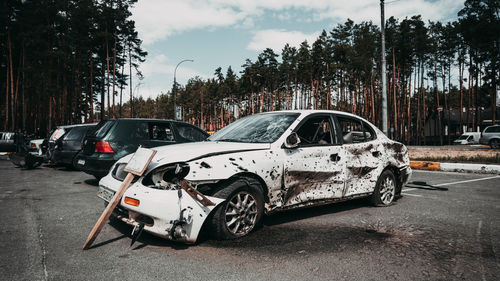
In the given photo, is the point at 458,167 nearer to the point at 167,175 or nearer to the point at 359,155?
the point at 359,155

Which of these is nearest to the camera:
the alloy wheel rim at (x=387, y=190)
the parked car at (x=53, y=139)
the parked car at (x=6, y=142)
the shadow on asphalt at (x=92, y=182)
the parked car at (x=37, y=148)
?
the alloy wheel rim at (x=387, y=190)

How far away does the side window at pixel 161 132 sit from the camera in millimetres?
7562

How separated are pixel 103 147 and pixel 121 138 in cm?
41

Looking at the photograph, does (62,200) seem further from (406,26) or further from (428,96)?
(428,96)

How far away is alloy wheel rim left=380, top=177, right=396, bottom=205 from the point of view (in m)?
5.50

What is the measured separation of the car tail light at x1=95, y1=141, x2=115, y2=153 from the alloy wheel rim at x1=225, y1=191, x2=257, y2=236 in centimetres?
436

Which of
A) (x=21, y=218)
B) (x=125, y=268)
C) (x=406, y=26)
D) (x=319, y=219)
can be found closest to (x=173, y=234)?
(x=125, y=268)

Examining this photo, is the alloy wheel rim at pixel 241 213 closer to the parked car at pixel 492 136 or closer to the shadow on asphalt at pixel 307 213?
the shadow on asphalt at pixel 307 213

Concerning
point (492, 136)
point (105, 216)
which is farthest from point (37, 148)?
point (492, 136)

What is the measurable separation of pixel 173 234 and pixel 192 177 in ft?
1.96

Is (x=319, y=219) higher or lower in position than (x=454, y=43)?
lower

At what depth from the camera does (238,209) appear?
3605 millimetres

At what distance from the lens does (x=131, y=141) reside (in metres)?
7.19

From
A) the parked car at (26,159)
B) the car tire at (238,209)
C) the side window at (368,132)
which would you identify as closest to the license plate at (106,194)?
the car tire at (238,209)
